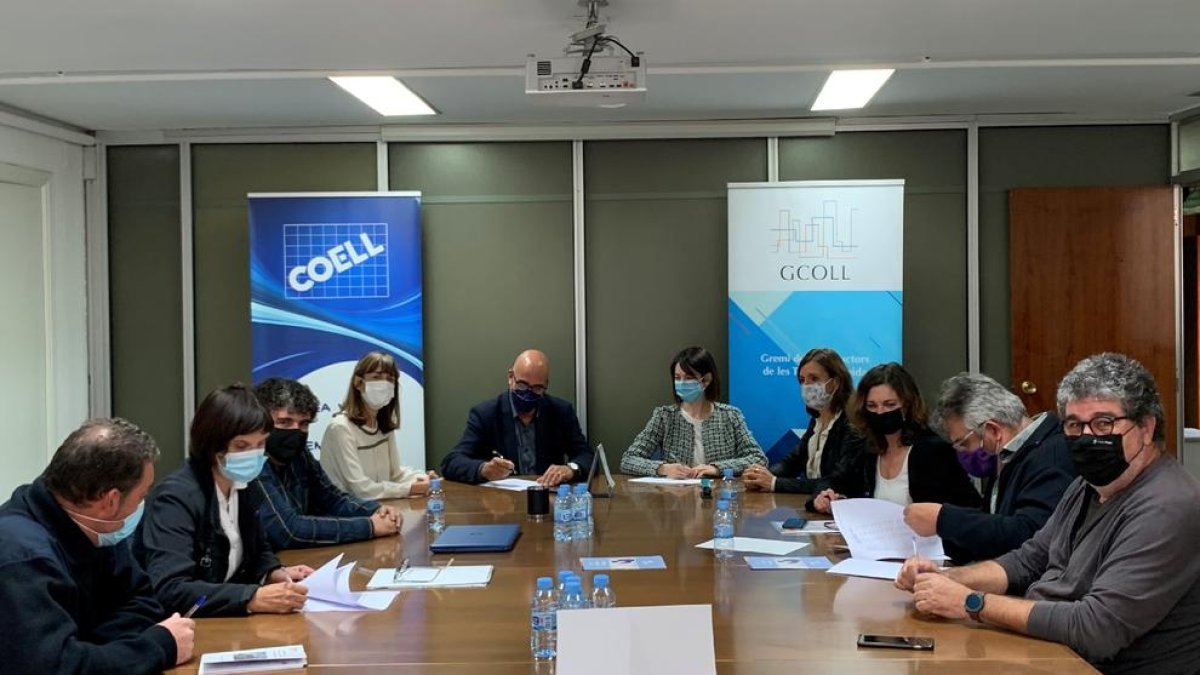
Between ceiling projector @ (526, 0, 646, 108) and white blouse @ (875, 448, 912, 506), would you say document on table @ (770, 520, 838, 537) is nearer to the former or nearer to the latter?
white blouse @ (875, 448, 912, 506)

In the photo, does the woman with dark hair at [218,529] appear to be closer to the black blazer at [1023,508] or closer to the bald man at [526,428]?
the black blazer at [1023,508]

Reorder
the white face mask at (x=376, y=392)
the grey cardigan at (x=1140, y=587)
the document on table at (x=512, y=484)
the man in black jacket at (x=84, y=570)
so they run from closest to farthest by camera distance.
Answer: the man in black jacket at (x=84, y=570) → the grey cardigan at (x=1140, y=587) → the white face mask at (x=376, y=392) → the document on table at (x=512, y=484)

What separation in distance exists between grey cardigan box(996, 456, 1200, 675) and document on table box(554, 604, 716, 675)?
104 centimetres

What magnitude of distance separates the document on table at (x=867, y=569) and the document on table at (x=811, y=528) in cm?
50

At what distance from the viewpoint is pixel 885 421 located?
4145 millimetres

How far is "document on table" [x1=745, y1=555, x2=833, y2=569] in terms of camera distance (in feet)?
11.3

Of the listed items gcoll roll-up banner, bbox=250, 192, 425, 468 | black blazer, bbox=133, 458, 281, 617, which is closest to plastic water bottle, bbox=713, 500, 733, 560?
black blazer, bbox=133, 458, 281, 617

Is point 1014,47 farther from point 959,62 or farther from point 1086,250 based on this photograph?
point 1086,250

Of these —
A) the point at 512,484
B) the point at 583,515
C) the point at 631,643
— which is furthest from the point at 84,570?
the point at 512,484

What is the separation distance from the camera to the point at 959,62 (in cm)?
519

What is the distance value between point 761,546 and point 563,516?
2.50ft

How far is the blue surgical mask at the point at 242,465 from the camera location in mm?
3184

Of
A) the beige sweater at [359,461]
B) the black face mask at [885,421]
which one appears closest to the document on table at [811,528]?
the black face mask at [885,421]

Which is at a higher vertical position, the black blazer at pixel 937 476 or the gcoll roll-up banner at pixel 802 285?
the gcoll roll-up banner at pixel 802 285
